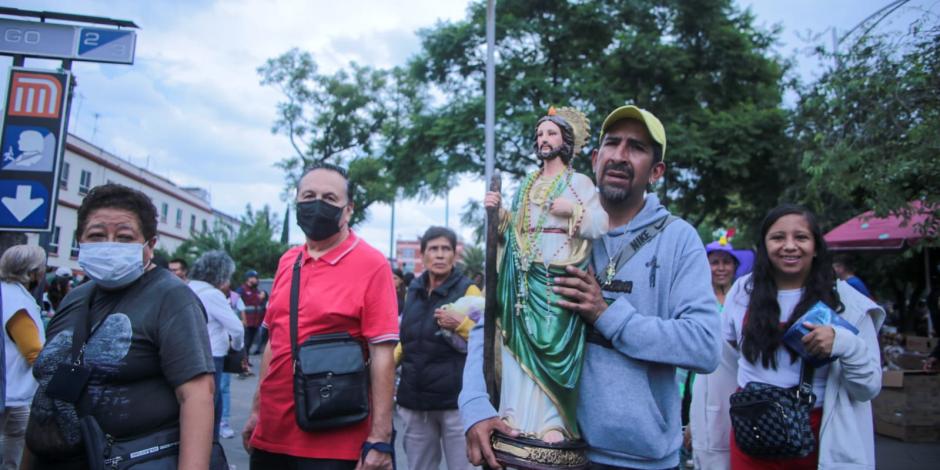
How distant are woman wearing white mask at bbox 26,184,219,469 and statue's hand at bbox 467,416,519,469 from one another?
43.1 inches

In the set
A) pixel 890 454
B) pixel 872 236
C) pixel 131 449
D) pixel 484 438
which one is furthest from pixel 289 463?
pixel 872 236

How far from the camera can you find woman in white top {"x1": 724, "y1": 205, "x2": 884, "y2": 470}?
101 inches

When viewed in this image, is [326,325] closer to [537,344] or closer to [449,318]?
[537,344]

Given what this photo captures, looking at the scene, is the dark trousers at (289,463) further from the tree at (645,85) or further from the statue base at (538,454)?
the tree at (645,85)

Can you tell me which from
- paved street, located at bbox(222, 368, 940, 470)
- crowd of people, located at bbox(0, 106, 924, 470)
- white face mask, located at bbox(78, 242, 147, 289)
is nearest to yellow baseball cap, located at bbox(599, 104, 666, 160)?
crowd of people, located at bbox(0, 106, 924, 470)

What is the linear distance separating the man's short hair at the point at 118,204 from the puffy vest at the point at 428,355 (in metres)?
2.52

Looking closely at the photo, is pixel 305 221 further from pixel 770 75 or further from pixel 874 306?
pixel 770 75

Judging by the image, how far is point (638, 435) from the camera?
1750 mm

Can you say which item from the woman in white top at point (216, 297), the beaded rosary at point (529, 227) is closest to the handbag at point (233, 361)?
the woman in white top at point (216, 297)

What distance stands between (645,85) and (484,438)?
16.9 m

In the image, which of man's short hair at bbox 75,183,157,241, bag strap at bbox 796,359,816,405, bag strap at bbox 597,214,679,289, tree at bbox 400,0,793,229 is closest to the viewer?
bag strap at bbox 597,214,679,289

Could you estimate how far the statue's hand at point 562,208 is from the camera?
1966 millimetres

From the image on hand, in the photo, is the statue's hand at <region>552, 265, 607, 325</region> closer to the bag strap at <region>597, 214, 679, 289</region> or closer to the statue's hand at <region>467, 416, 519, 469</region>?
the bag strap at <region>597, 214, 679, 289</region>

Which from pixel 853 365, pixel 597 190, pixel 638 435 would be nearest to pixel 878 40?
pixel 853 365
